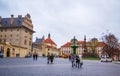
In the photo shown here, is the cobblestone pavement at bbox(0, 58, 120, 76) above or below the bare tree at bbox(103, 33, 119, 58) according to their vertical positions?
below

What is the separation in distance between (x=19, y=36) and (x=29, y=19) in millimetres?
12875

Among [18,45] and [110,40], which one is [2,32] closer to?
[18,45]

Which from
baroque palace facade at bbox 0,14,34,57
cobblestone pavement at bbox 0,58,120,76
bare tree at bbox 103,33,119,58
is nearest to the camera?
cobblestone pavement at bbox 0,58,120,76

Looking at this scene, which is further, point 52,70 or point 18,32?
point 18,32

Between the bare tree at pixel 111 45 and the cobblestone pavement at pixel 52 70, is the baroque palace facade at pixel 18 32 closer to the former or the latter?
the bare tree at pixel 111 45

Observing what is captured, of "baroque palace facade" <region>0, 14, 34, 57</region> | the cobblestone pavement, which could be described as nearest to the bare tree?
"baroque palace facade" <region>0, 14, 34, 57</region>

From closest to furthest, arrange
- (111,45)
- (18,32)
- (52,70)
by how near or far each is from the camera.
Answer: (52,70) → (111,45) → (18,32)

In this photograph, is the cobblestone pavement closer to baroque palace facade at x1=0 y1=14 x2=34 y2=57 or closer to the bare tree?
the bare tree

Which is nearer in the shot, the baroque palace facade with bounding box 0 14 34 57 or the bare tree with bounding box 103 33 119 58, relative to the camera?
the bare tree with bounding box 103 33 119 58

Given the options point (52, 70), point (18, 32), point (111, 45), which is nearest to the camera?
point (52, 70)

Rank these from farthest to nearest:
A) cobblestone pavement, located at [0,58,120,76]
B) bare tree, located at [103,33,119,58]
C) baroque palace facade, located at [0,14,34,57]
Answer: baroque palace facade, located at [0,14,34,57]
bare tree, located at [103,33,119,58]
cobblestone pavement, located at [0,58,120,76]

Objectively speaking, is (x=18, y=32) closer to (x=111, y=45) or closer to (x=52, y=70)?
(x=111, y=45)

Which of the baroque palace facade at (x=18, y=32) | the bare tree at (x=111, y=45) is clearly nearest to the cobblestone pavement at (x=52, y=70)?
the bare tree at (x=111, y=45)

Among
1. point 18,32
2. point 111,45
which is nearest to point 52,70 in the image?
point 111,45
